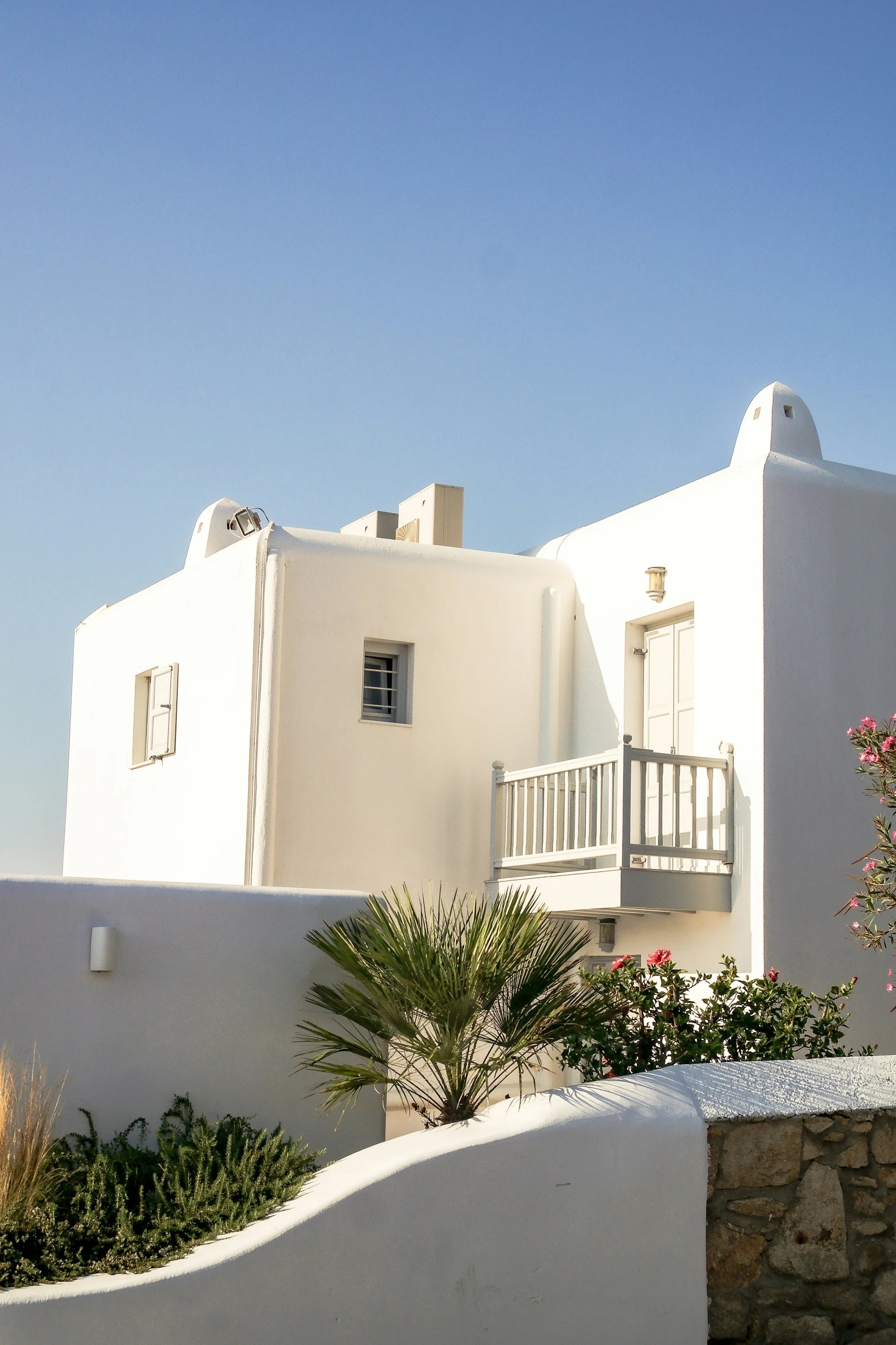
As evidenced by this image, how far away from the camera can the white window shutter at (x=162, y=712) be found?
50.3ft

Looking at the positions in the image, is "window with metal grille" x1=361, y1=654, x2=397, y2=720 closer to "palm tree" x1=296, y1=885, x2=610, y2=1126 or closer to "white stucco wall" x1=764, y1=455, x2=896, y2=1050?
"white stucco wall" x1=764, y1=455, x2=896, y2=1050

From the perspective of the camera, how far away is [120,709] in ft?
55.7

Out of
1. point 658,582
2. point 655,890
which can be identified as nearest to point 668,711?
point 658,582

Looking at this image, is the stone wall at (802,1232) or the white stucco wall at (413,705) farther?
the white stucco wall at (413,705)

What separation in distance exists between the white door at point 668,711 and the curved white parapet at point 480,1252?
6.15 m

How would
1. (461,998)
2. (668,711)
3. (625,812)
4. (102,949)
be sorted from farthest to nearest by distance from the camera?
(668,711) → (625,812) → (102,949) → (461,998)

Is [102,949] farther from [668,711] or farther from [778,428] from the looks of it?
[778,428]

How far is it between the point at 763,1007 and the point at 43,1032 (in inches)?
153

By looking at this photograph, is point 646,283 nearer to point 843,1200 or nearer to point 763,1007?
point 763,1007

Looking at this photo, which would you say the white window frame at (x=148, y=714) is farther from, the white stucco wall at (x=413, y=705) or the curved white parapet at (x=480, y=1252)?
the curved white parapet at (x=480, y=1252)

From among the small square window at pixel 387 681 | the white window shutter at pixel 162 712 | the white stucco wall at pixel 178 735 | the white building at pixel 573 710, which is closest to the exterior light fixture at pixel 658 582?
Result: the white building at pixel 573 710

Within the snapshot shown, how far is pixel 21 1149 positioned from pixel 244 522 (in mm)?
11104

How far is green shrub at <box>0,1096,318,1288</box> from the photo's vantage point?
606 centimetres

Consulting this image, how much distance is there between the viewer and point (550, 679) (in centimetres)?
1448
